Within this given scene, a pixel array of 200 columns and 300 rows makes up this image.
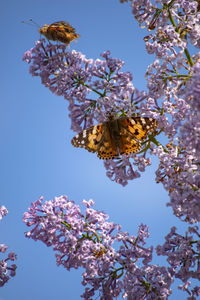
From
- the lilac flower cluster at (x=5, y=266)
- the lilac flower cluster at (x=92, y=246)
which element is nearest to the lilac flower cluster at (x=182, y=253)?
the lilac flower cluster at (x=92, y=246)

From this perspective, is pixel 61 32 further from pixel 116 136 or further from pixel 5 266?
pixel 5 266

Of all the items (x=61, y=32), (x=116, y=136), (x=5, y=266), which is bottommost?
(x=5, y=266)

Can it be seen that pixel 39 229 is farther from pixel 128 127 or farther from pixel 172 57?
pixel 172 57

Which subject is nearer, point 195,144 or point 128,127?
point 195,144

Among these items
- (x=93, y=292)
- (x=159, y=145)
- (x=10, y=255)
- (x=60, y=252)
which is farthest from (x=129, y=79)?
(x=10, y=255)

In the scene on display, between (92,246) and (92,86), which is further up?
(92,86)

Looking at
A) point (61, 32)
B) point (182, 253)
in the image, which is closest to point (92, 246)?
point (182, 253)
